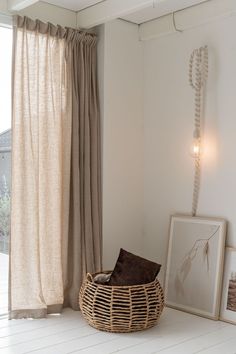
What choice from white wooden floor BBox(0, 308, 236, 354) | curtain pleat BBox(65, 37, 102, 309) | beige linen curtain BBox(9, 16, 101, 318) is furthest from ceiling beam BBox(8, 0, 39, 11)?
white wooden floor BBox(0, 308, 236, 354)

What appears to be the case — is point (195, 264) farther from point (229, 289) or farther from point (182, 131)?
point (182, 131)

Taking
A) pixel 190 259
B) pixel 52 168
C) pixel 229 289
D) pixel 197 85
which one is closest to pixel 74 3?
pixel 197 85

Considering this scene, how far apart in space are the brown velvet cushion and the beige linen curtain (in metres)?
0.47

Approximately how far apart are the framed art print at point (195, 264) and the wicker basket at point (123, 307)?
50 centimetres

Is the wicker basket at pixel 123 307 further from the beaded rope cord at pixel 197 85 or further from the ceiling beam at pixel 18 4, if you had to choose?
the ceiling beam at pixel 18 4

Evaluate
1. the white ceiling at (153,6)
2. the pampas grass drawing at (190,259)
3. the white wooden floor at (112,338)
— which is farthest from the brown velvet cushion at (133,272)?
the white ceiling at (153,6)

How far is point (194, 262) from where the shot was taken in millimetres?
3721

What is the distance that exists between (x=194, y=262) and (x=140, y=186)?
88 cm

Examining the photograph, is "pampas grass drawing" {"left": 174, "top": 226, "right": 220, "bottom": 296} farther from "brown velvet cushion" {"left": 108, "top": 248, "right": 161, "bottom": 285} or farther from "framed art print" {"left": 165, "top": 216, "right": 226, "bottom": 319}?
"brown velvet cushion" {"left": 108, "top": 248, "right": 161, "bottom": 285}

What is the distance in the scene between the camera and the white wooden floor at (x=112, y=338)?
9.58 ft

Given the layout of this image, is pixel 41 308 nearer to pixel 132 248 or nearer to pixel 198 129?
pixel 132 248

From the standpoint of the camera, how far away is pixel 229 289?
3.50 meters

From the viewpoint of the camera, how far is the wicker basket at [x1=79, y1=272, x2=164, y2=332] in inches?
124

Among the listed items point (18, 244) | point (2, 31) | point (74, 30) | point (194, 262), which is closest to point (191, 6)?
point (74, 30)
